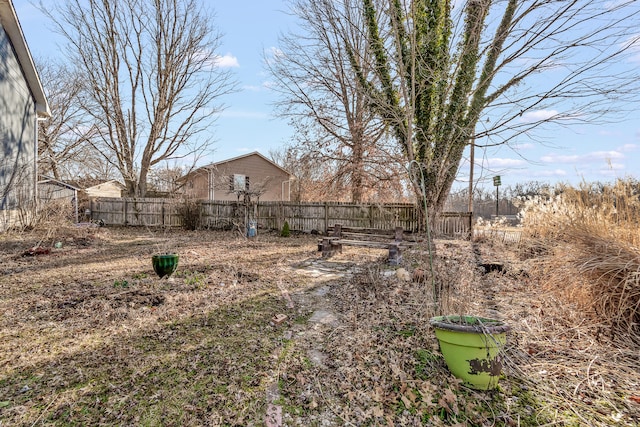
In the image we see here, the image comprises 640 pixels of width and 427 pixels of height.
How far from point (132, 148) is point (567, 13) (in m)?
18.3

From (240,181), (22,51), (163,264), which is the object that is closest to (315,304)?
(163,264)

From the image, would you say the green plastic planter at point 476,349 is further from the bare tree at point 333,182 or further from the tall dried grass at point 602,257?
the bare tree at point 333,182

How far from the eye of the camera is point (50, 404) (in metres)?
2.09

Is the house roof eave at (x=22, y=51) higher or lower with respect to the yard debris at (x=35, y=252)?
higher

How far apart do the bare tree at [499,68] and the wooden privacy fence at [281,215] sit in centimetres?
165

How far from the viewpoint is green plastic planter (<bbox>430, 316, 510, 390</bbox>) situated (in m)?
2.16

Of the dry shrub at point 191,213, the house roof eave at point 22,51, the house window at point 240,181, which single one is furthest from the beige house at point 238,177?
the house roof eave at point 22,51

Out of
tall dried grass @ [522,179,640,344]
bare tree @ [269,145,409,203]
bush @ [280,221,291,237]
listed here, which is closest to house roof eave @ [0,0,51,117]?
bare tree @ [269,145,409,203]

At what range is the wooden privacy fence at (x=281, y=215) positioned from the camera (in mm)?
11336

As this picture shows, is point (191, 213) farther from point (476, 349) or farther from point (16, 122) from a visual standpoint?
point (476, 349)

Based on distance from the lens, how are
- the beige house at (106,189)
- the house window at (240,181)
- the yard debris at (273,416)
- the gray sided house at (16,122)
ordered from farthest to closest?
the beige house at (106,189) → the house window at (240,181) → the gray sided house at (16,122) → the yard debris at (273,416)

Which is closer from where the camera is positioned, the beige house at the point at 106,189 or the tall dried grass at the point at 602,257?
the tall dried grass at the point at 602,257

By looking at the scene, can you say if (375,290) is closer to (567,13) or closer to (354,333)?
(354,333)

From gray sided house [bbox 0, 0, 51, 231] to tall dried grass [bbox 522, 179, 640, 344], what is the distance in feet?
41.6
